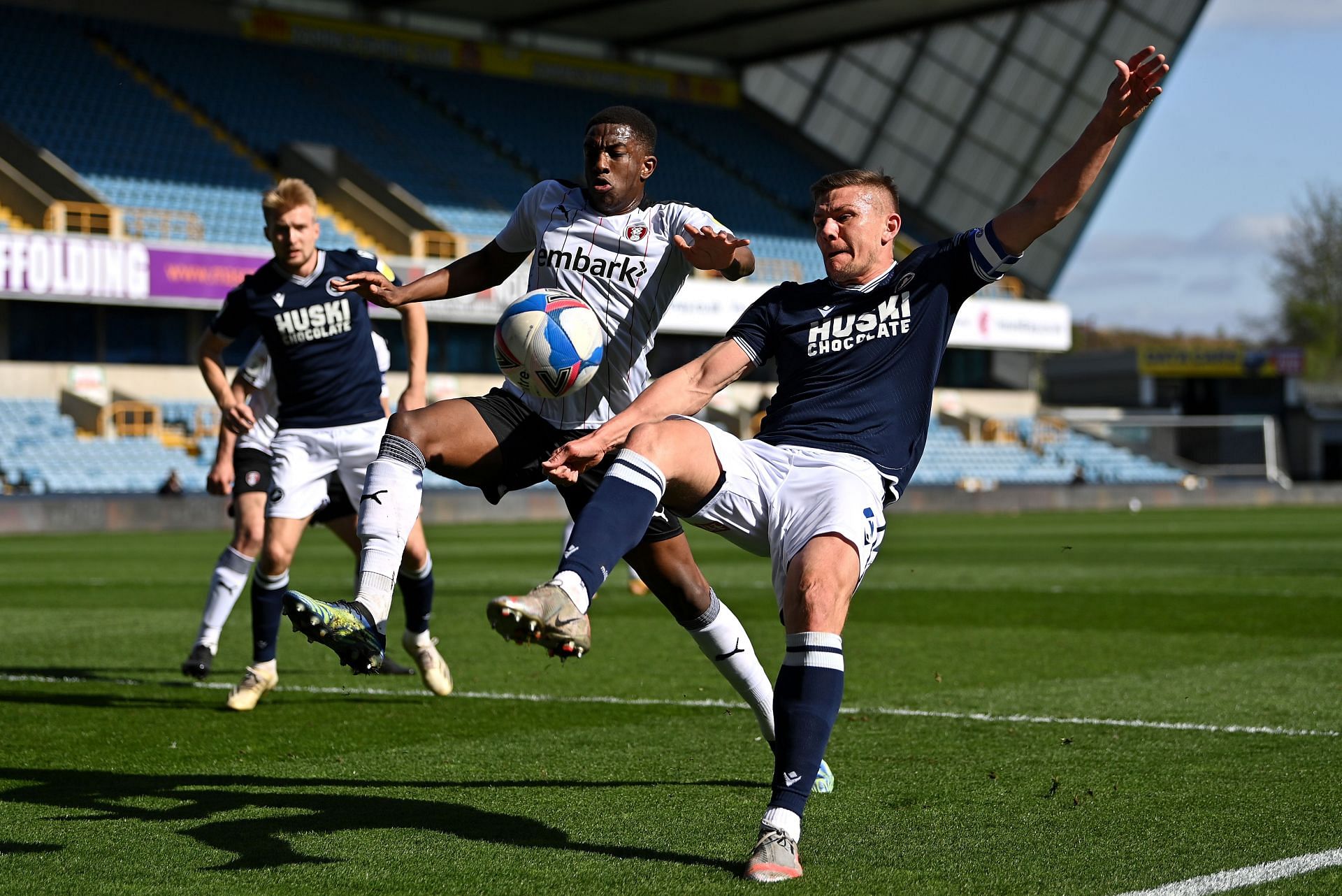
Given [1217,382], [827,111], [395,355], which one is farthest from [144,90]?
[1217,382]

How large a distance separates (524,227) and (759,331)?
130cm

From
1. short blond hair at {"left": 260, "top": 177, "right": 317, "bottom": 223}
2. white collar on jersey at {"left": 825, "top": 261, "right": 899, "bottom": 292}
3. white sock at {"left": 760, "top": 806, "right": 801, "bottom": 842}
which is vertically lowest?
white sock at {"left": 760, "top": 806, "right": 801, "bottom": 842}

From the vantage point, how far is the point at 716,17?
4225 cm

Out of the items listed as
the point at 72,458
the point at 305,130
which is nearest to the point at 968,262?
the point at 72,458

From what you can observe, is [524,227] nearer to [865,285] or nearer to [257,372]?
[865,285]

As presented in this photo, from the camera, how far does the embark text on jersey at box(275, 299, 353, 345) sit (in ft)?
22.5

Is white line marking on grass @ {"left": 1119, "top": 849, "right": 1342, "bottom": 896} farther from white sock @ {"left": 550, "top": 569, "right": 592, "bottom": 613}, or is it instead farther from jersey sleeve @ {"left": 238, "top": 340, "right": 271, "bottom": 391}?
jersey sleeve @ {"left": 238, "top": 340, "right": 271, "bottom": 391}

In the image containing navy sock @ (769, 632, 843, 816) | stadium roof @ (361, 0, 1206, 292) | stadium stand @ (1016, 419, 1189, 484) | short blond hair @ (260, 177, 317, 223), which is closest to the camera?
navy sock @ (769, 632, 843, 816)

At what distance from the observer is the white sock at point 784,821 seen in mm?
3713

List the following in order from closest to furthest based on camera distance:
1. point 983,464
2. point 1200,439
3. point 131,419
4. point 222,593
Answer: point 222,593, point 131,419, point 983,464, point 1200,439

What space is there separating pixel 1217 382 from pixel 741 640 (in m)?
63.9

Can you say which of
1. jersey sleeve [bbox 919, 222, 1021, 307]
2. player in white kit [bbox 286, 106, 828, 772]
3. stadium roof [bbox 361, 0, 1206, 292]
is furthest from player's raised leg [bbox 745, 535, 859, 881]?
stadium roof [bbox 361, 0, 1206, 292]

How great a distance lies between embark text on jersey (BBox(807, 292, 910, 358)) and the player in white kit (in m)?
0.42

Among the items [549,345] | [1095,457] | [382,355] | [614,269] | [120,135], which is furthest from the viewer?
[1095,457]
